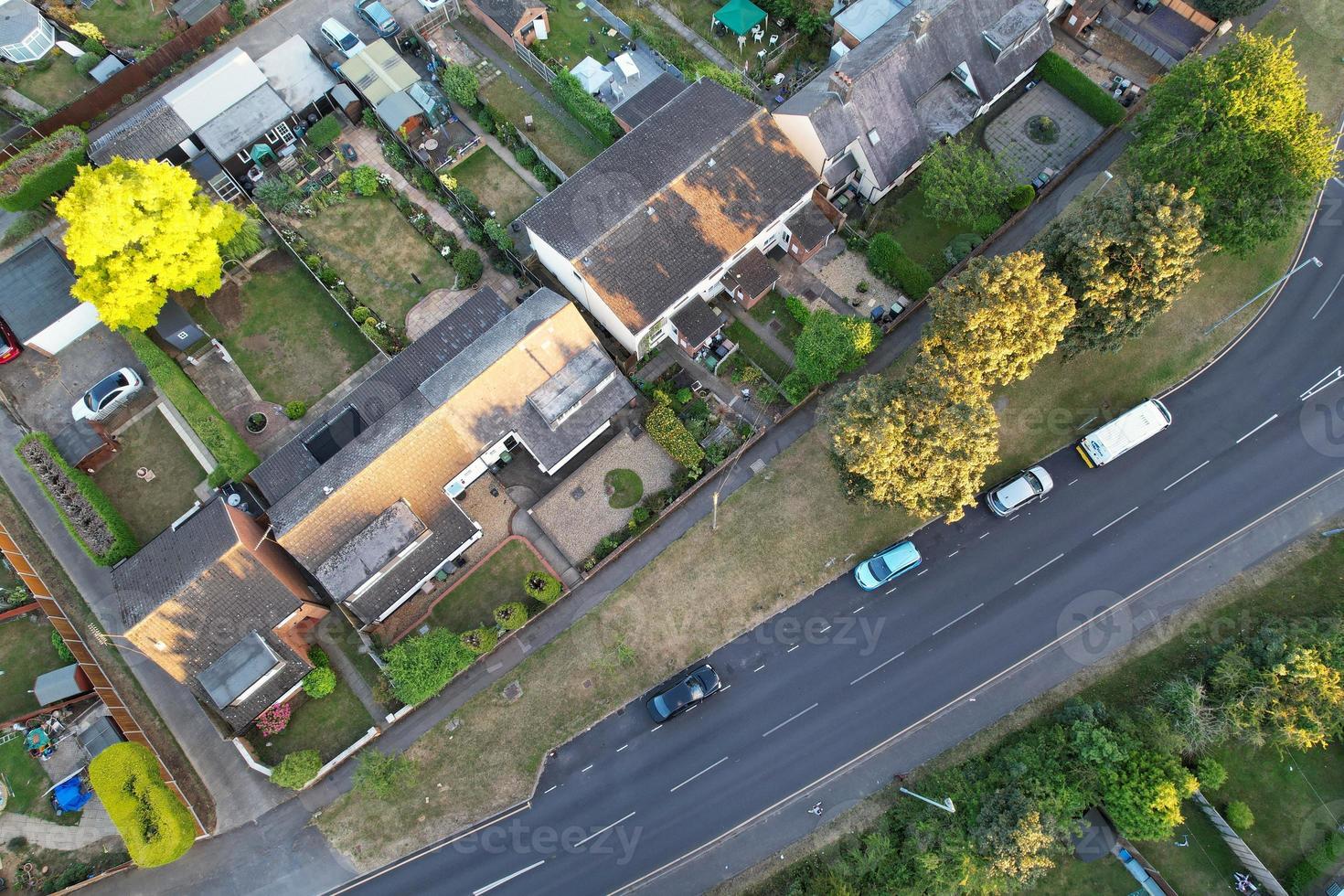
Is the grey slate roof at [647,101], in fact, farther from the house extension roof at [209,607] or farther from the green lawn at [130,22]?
the green lawn at [130,22]

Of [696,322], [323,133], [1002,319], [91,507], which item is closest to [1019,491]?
[1002,319]

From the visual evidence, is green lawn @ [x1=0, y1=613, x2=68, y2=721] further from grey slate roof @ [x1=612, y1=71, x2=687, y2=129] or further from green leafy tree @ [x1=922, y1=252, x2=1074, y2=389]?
green leafy tree @ [x1=922, y1=252, x2=1074, y2=389]

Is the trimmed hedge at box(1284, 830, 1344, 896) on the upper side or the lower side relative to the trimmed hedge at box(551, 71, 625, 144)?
lower

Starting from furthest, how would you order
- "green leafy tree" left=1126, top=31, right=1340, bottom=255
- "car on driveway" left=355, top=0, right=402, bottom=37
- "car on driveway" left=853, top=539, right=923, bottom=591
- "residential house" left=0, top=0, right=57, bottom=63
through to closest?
1. "car on driveway" left=355, top=0, right=402, bottom=37
2. "residential house" left=0, top=0, right=57, bottom=63
3. "car on driveway" left=853, top=539, right=923, bottom=591
4. "green leafy tree" left=1126, top=31, right=1340, bottom=255

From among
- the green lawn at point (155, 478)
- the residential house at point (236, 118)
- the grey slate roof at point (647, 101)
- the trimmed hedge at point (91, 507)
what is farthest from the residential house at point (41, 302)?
the grey slate roof at point (647, 101)

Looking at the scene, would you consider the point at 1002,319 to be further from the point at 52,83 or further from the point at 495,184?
the point at 52,83

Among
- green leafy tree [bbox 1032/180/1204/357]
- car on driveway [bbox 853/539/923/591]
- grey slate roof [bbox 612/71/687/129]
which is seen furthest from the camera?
grey slate roof [bbox 612/71/687/129]

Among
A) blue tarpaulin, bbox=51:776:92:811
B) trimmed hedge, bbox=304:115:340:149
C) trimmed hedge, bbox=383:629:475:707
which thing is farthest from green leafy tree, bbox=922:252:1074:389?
blue tarpaulin, bbox=51:776:92:811
